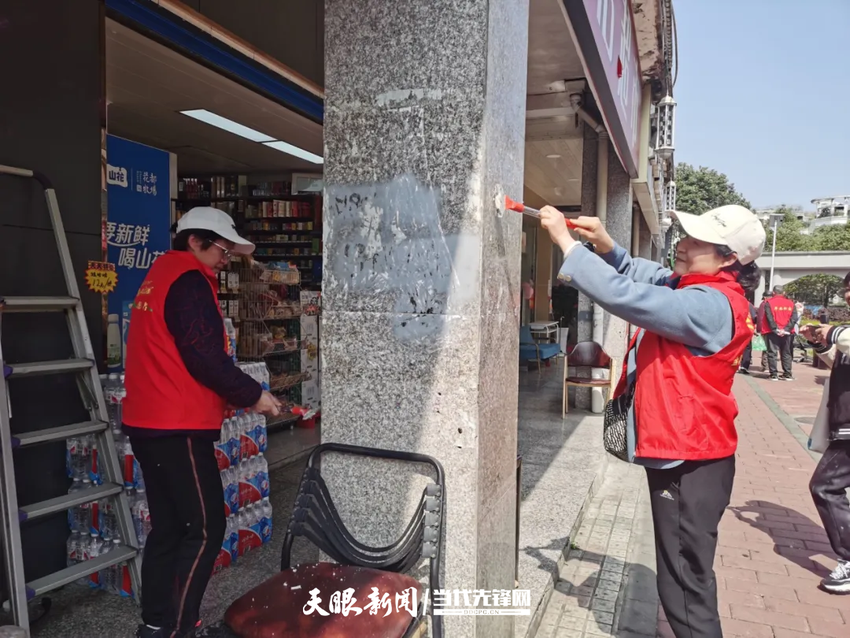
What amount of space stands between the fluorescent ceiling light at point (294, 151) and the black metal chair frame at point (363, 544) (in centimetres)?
590

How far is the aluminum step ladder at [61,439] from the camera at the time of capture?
2354 millimetres

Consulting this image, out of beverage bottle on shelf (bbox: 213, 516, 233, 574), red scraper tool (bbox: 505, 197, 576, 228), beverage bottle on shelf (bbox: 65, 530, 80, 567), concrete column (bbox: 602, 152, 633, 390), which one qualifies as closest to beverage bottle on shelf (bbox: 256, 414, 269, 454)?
beverage bottle on shelf (bbox: 213, 516, 233, 574)

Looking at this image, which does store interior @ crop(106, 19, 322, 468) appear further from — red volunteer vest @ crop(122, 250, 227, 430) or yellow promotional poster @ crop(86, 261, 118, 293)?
red volunteer vest @ crop(122, 250, 227, 430)

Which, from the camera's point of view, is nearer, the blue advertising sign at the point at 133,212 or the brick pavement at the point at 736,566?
the brick pavement at the point at 736,566

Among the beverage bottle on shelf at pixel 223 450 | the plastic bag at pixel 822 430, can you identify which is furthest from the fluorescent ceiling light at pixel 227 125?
the plastic bag at pixel 822 430

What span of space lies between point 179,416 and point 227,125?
509 centimetres

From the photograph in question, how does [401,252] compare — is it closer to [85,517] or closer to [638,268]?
[638,268]

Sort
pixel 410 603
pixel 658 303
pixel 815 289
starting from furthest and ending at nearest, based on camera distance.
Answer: pixel 815 289, pixel 658 303, pixel 410 603

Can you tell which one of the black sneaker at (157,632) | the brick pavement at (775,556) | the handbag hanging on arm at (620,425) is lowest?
the brick pavement at (775,556)

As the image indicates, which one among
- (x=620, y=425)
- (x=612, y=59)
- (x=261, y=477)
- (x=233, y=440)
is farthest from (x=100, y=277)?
(x=612, y=59)

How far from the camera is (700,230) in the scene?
2229 mm

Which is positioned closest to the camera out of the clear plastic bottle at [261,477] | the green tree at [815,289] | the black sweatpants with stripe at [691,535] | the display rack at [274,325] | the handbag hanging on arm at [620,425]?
the black sweatpants with stripe at [691,535]

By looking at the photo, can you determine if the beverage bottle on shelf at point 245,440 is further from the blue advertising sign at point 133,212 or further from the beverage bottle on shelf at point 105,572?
the blue advertising sign at point 133,212

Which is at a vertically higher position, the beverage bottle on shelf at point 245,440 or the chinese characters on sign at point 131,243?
the chinese characters on sign at point 131,243
